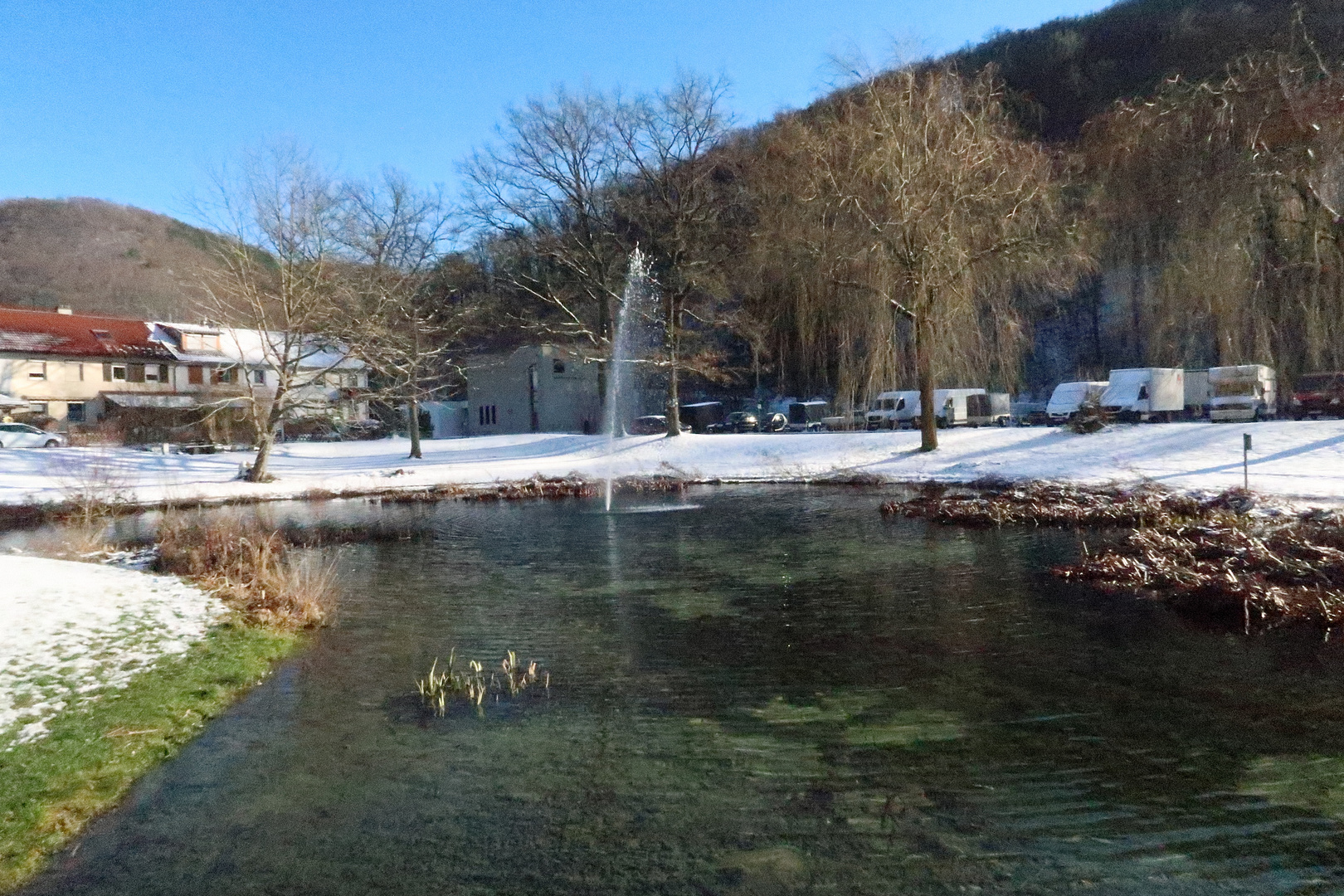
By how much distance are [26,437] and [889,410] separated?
126 ft

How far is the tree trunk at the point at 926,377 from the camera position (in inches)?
1065

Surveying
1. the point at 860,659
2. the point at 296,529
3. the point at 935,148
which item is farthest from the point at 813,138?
the point at 860,659

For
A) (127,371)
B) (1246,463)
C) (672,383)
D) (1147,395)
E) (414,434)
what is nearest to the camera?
(1246,463)

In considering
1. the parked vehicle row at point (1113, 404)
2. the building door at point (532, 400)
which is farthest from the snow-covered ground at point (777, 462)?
the building door at point (532, 400)

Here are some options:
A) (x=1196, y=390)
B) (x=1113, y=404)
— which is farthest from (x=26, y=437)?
(x=1196, y=390)

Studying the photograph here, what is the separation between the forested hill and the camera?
55031 millimetres

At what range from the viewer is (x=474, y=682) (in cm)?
783

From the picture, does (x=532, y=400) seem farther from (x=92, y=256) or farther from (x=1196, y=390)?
(x=92, y=256)

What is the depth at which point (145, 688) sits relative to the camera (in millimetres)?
7191

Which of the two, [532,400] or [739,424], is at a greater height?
[532,400]

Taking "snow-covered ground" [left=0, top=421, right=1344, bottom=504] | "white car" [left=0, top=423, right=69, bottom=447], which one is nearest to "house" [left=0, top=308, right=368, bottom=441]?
"white car" [left=0, top=423, right=69, bottom=447]

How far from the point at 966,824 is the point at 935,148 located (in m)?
23.8

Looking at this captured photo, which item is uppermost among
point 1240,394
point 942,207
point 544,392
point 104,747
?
point 942,207

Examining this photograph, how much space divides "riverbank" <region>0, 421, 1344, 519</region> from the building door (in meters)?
13.4
